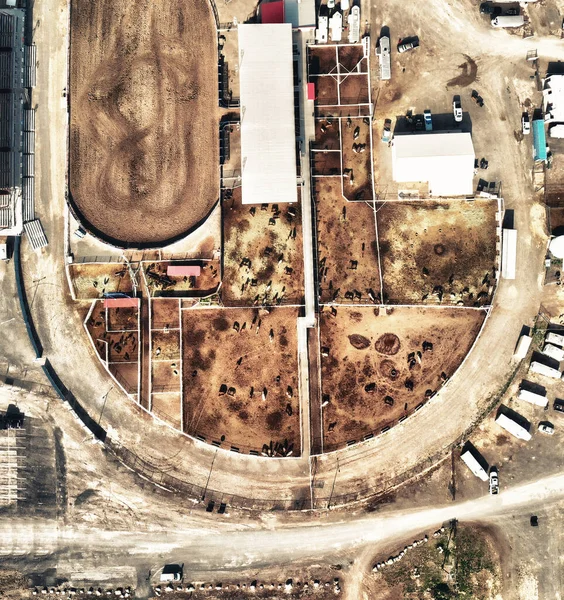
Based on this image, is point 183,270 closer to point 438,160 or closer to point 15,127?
point 15,127

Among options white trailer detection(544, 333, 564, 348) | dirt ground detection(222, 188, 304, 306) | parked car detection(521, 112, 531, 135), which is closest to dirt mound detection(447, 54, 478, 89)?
parked car detection(521, 112, 531, 135)

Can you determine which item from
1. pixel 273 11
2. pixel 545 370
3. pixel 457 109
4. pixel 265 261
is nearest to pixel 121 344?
pixel 265 261

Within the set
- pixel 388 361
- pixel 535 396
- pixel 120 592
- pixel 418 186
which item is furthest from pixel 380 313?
pixel 120 592

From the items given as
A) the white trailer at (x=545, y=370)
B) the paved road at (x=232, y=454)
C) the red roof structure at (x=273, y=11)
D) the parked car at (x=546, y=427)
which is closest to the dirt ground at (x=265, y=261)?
the paved road at (x=232, y=454)

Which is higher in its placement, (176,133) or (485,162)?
(176,133)

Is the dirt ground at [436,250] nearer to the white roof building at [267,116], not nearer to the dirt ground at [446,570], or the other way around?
the white roof building at [267,116]

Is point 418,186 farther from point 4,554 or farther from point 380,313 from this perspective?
point 4,554

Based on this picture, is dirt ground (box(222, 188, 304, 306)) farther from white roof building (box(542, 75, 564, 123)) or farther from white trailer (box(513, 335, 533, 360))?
white roof building (box(542, 75, 564, 123))
